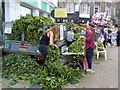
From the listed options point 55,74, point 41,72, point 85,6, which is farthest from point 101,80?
point 85,6

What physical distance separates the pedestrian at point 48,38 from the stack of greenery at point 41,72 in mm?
236

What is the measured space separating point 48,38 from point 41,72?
1149 millimetres

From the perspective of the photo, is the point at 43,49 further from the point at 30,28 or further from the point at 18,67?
the point at 30,28

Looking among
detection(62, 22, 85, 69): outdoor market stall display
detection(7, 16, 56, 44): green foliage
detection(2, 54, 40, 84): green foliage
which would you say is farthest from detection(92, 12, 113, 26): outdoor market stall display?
detection(2, 54, 40, 84): green foliage

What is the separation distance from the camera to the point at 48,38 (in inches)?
264

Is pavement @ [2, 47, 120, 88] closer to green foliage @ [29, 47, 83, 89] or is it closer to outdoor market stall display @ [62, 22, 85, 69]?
green foliage @ [29, 47, 83, 89]

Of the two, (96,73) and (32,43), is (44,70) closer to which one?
(32,43)

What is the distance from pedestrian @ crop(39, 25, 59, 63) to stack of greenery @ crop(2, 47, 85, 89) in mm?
236

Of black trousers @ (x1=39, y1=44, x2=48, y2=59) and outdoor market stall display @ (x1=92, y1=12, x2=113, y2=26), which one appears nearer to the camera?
black trousers @ (x1=39, y1=44, x2=48, y2=59)

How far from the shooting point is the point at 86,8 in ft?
117

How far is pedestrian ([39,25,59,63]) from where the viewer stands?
258 inches

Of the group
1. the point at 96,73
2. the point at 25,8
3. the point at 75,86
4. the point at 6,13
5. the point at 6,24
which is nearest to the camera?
the point at 75,86

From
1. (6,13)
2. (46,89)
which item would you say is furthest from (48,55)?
(6,13)

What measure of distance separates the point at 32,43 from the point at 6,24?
1.52 metres
